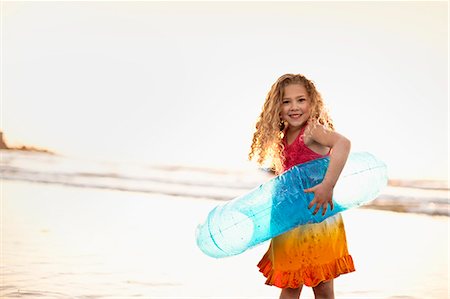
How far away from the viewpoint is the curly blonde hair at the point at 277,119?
3.82 meters

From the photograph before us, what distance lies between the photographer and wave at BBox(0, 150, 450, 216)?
388 inches

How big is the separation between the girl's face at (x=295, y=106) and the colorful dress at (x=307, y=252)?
6 centimetres

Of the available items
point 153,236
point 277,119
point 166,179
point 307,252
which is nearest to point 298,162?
point 277,119

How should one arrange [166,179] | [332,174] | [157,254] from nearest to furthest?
1. [332,174]
2. [157,254]
3. [166,179]

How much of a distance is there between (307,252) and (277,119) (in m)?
0.64

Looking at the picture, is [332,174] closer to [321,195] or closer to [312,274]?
[321,195]

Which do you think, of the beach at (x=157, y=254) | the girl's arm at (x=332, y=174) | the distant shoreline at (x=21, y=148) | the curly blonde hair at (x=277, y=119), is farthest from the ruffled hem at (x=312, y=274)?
the distant shoreline at (x=21, y=148)

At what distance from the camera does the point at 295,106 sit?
12.4 feet

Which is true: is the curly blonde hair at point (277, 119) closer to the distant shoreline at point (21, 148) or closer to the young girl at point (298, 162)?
the young girl at point (298, 162)

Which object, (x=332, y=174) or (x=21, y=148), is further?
(x=21, y=148)

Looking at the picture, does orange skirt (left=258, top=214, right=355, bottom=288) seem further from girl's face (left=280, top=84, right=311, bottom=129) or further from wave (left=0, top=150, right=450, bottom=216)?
wave (left=0, top=150, right=450, bottom=216)

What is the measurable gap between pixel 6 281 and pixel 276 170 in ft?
8.59

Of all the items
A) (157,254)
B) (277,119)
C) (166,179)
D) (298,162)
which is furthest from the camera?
(166,179)

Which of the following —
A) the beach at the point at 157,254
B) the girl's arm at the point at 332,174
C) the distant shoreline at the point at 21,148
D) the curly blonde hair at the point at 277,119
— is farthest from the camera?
the distant shoreline at the point at 21,148
